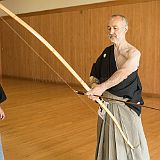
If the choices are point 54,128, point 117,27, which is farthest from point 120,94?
point 54,128

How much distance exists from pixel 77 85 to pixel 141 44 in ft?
6.96

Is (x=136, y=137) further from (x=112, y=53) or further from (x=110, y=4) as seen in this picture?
(x=110, y=4)

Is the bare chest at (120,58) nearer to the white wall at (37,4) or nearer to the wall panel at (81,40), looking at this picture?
the wall panel at (81,40)

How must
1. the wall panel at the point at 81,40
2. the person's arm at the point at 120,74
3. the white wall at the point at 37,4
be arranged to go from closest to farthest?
the person's arm at the point at 120,74 < the wall panel at the point at 81,40 < the white wall at the point at 37,4

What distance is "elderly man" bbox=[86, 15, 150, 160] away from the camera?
1.75 m

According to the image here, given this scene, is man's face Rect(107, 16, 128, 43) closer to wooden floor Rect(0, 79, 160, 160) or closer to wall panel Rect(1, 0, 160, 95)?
wooden floor Rect(0, 79, 160, 160)

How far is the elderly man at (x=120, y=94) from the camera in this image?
5.75 ft

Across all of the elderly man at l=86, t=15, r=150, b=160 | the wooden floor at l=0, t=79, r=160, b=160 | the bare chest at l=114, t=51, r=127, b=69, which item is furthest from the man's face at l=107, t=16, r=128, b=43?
the wooden floor at l=0, t=79, r=160, b=160

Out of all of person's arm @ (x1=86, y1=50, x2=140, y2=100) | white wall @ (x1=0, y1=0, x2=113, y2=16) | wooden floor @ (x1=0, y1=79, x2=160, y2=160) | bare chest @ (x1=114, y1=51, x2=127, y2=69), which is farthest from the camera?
white wall @ (x1=0, y1=0, x2=113, y2=16)

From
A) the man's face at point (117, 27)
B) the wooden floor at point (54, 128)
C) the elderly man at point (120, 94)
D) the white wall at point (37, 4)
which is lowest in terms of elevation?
the wooden floor at point (54, 128)

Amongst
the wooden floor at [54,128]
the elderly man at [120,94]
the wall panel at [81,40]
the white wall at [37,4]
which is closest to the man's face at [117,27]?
the elderly man at [120,94]

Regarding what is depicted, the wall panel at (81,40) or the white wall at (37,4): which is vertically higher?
the white wall at (37,4)

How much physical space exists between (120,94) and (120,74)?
8.4 inches

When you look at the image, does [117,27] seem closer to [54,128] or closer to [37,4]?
[54,128]
